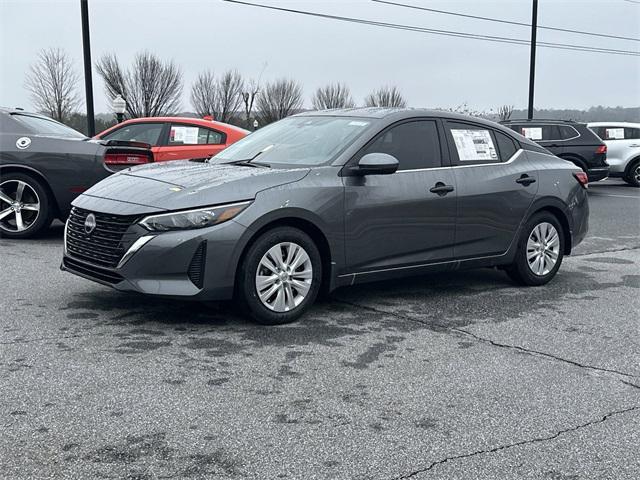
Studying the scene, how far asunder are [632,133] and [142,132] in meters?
15.0

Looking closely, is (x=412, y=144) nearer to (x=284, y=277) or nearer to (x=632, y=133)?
(x=284, y=277)

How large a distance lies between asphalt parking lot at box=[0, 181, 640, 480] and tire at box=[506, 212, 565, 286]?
1.58 ft

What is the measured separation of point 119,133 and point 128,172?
591 cm

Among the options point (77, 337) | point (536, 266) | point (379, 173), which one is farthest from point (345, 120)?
point (77, 337)

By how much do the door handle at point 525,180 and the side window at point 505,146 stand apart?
22 centimetres

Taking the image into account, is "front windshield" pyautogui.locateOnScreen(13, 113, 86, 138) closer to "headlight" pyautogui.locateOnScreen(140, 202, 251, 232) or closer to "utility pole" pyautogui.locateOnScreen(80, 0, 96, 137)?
"headlight" pyautogui.locateOnScreen(140, 202, 251, 232)

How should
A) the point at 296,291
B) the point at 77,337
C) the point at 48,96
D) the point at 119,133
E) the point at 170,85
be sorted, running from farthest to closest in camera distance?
1. the point at 170,85
2. the point at 48,96
3. the point at 119,133
4. the point at 296,291
5. the point at 77,337

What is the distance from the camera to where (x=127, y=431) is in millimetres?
3717

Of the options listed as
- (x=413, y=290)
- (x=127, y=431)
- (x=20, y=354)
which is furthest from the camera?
(x=413, y=290)

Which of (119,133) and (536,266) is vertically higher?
(119,133)

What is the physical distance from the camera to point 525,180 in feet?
23.9

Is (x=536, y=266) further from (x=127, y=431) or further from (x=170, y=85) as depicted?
(x=170, y=85)

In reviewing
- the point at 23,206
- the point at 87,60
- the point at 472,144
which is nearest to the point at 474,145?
the point at 472,144

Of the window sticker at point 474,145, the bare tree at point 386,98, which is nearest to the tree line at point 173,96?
the bare tree at point 386,98
